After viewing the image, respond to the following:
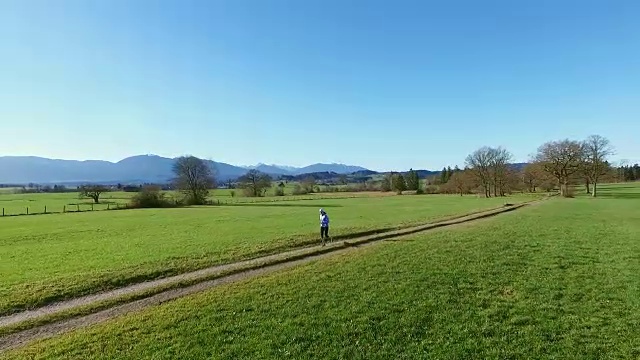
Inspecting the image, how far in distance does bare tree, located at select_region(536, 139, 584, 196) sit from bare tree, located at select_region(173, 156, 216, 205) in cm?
8784

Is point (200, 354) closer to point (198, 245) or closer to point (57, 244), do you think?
point (198, 245)

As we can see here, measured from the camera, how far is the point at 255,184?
14688 centimetres

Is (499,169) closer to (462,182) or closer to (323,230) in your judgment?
(462,182)

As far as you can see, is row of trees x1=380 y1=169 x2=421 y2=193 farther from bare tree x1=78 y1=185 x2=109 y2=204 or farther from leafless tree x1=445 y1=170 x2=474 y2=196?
bare tree x1=78 y1=185 x2=109 y2=204

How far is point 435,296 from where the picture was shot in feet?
52.2

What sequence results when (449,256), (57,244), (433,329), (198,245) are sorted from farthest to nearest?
(57,244)
(198,245)
(449,256)
(433,329)

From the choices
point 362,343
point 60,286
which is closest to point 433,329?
point 362,343

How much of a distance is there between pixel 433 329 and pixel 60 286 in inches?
638

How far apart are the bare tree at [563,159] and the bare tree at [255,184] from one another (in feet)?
287

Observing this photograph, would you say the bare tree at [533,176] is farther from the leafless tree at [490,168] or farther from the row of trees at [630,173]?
the row of trees at [630,173]

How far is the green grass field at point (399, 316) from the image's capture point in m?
11.6

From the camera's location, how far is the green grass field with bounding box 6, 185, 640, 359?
38.1 feet

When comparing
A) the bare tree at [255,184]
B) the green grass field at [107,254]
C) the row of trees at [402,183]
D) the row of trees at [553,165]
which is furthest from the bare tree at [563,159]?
the bare tree at [255,184]

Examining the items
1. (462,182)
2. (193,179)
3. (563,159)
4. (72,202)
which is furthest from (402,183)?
(72,202)
